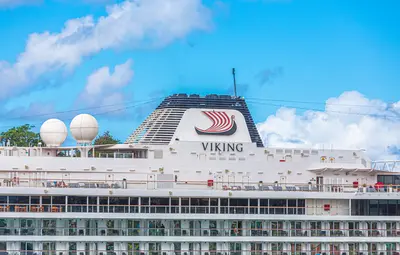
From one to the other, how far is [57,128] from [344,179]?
1935 centimetres

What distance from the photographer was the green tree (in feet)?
320

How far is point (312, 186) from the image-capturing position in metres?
60.6

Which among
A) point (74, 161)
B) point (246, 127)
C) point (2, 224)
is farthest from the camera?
point (246, 127)

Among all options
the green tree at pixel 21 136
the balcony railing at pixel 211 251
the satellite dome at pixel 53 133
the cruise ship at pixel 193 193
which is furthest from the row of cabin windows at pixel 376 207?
the green tree at pixel 21 136

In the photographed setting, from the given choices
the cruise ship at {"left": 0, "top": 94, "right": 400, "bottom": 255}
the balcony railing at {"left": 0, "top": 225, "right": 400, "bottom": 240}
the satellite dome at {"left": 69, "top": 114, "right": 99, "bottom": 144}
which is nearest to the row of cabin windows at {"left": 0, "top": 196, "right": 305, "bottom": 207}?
the cruise ship at {"left": 0, "top": 94, "right": 400, "bottom": 255}

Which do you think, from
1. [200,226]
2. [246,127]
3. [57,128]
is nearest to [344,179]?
[246,127]

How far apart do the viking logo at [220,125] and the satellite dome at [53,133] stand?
8763mm

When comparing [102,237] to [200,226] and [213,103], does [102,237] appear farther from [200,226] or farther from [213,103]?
[213,103]

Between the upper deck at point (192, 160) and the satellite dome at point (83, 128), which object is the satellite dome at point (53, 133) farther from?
the satellite dome at point (83, 128)

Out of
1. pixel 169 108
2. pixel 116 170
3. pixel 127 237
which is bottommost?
pixel 127 237

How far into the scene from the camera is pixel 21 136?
98.6 meters

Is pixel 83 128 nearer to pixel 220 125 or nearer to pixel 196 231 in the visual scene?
pixel 220 125

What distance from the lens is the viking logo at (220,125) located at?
61.1 metres

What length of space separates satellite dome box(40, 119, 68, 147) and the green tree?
36.1 metres
